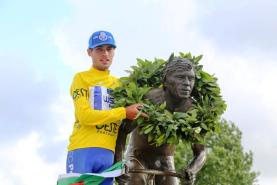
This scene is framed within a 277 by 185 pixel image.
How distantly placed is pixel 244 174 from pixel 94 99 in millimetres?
21493

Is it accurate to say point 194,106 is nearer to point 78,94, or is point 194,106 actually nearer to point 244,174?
point 78,94

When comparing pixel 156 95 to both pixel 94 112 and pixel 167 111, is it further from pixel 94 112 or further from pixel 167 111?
pixel 94 112

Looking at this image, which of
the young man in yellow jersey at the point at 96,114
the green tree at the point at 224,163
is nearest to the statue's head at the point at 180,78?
the young man in yellow jersey at the point at 96,114

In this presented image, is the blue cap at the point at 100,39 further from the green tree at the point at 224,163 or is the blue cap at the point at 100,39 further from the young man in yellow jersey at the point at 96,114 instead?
the green tree at the point at 224,163

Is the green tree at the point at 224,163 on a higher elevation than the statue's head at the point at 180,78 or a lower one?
higher

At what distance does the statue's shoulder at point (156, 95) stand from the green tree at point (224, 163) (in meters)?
19.2

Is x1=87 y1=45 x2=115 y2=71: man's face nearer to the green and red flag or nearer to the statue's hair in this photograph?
the statue's hair

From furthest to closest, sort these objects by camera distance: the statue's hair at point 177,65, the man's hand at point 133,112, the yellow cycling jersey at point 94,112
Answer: the statue's hair at point 177,65 → the man's hand at point 133,112 → the yellow cycling jersey at point 94,112

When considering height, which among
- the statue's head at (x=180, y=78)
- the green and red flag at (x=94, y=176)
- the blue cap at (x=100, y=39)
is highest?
the blue cap at (x=100, y=39)

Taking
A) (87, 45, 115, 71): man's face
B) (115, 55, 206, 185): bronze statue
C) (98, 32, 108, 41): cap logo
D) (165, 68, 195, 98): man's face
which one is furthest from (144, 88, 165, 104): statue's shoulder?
(98, 32, 108, 41): cap logo

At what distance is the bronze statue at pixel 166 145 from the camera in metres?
7.46

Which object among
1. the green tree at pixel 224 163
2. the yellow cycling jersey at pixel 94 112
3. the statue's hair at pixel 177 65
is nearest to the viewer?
the yellow cycling jersey at pixel 94 112

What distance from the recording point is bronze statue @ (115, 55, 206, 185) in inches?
294

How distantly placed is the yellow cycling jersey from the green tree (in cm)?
1951
